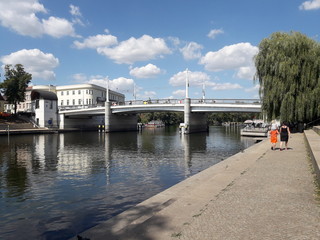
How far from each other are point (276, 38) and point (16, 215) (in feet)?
108

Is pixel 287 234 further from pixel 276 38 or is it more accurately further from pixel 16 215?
pixel 276 38

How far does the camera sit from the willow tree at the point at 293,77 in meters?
30.6

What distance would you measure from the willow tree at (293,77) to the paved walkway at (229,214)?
2409 cm

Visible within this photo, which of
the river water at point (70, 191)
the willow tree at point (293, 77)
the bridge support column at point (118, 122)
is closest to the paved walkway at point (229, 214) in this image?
the river water at point (70, 191)

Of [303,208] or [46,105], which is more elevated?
[46,105]

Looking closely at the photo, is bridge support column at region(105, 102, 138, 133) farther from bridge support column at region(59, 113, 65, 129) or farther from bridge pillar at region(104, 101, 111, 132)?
bridge support column at region(59, 113, 65, 129)

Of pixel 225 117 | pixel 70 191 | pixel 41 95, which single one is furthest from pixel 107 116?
pixel 225 117

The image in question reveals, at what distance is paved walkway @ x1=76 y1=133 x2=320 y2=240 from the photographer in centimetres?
502

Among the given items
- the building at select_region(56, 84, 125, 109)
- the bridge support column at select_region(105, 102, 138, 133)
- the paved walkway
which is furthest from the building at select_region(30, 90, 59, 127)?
the paved walkway

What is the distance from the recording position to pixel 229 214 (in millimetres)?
5949

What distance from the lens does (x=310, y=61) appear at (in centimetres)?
3084

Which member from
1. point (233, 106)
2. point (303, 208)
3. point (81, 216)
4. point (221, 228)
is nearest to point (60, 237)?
point (81, 216)

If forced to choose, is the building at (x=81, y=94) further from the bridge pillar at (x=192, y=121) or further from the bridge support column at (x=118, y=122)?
the bridge pillar at (x=192, y=121)


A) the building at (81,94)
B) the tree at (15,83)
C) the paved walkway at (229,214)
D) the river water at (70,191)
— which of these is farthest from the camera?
the building at (81,94)
